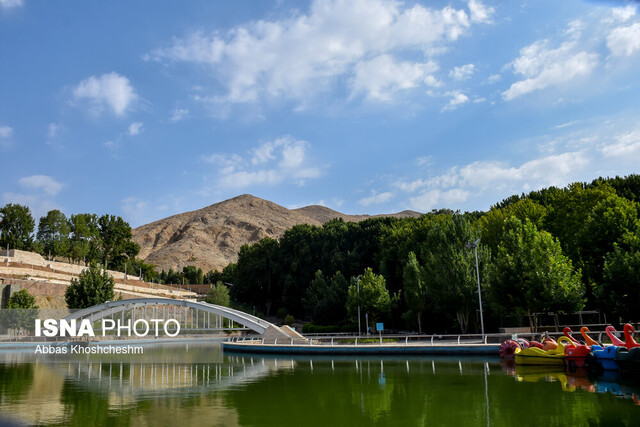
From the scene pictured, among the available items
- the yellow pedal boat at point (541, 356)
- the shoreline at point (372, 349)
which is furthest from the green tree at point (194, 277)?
the yellow pedal boat at point (541, 356)

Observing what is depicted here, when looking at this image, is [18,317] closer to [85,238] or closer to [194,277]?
[85,238]

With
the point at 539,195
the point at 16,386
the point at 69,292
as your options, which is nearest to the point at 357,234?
the point at 539,195

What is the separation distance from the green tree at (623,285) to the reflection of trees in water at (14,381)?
29294 mm

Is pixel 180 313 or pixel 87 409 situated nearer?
pixel 87 409

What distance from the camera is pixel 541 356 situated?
21.6 metres

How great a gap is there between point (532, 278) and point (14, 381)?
90.4 ft

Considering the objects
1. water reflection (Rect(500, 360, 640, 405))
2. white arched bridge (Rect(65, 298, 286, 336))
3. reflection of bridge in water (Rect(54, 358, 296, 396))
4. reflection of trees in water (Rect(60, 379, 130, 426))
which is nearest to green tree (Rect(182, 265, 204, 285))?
white arched bridge (Rect(65, 298, 286, 336))

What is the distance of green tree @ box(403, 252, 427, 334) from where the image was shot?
37.9m

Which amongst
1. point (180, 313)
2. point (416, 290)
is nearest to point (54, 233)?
point (180, 313)

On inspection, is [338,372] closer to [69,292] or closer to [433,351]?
[433,351]

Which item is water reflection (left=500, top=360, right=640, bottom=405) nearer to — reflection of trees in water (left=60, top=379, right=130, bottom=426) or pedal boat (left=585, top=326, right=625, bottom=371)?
pedal boat (left=585, top=326, right=625, bottom=371)

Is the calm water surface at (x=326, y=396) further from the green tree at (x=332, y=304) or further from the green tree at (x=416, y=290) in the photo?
the green tree at (x=332, y=304)

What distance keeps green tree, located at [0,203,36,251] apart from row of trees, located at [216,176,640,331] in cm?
4865

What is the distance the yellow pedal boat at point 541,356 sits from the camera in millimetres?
21344
